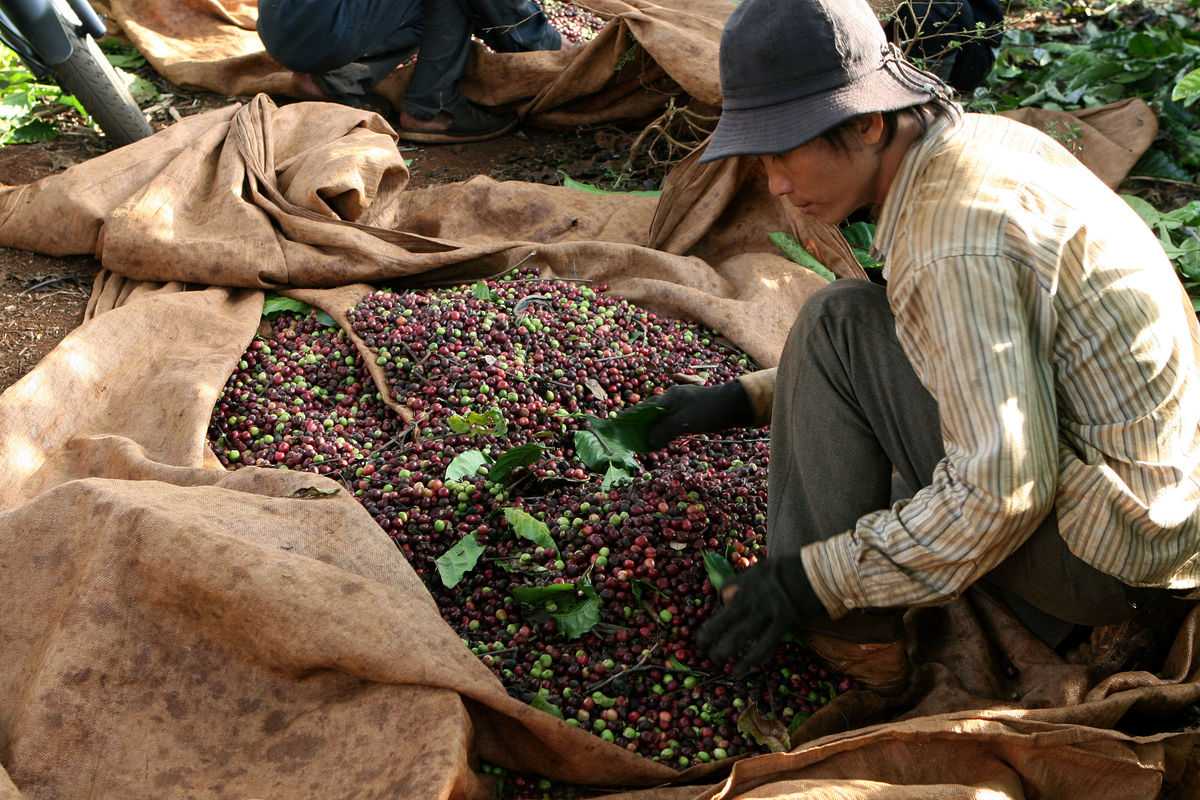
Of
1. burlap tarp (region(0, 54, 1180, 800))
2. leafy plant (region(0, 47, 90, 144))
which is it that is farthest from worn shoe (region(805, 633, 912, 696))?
leafy plant (region(0, 47, 90, 144))

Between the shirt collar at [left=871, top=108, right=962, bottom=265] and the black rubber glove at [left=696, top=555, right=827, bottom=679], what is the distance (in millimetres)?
612

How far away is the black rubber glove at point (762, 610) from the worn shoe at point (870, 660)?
0.23 m

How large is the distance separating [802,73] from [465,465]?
1.37 metres

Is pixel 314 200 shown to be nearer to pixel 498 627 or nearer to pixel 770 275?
pixel 770 275

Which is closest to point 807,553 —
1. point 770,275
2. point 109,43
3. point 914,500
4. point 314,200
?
point 914,500

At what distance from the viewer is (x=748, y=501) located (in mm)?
2652

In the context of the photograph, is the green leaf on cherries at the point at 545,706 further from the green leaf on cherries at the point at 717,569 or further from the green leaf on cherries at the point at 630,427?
the green leaf on cherries at the point at 630,427

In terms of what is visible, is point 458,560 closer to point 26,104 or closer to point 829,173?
point 829,173

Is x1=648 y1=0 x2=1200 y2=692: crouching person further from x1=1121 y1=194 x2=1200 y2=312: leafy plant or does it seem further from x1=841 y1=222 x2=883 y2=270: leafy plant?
x1=1121 y1=194 x2=1200 y2=312: leafy plant

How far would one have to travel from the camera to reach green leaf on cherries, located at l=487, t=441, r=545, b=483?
8.89ft

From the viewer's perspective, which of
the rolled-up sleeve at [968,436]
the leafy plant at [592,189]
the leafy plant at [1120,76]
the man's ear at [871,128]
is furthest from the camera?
the leafy plant at [1120,76]

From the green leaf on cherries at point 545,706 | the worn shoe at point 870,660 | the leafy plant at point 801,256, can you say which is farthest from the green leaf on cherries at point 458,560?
the leafy plant at point 801,256

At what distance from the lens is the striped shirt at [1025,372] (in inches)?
66.7

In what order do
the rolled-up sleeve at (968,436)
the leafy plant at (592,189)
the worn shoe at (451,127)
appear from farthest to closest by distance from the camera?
1. the worn shoe at (451,127)
2. the leafy plant at (592,189)
3. the rolled-up sleeve at (968,436)
